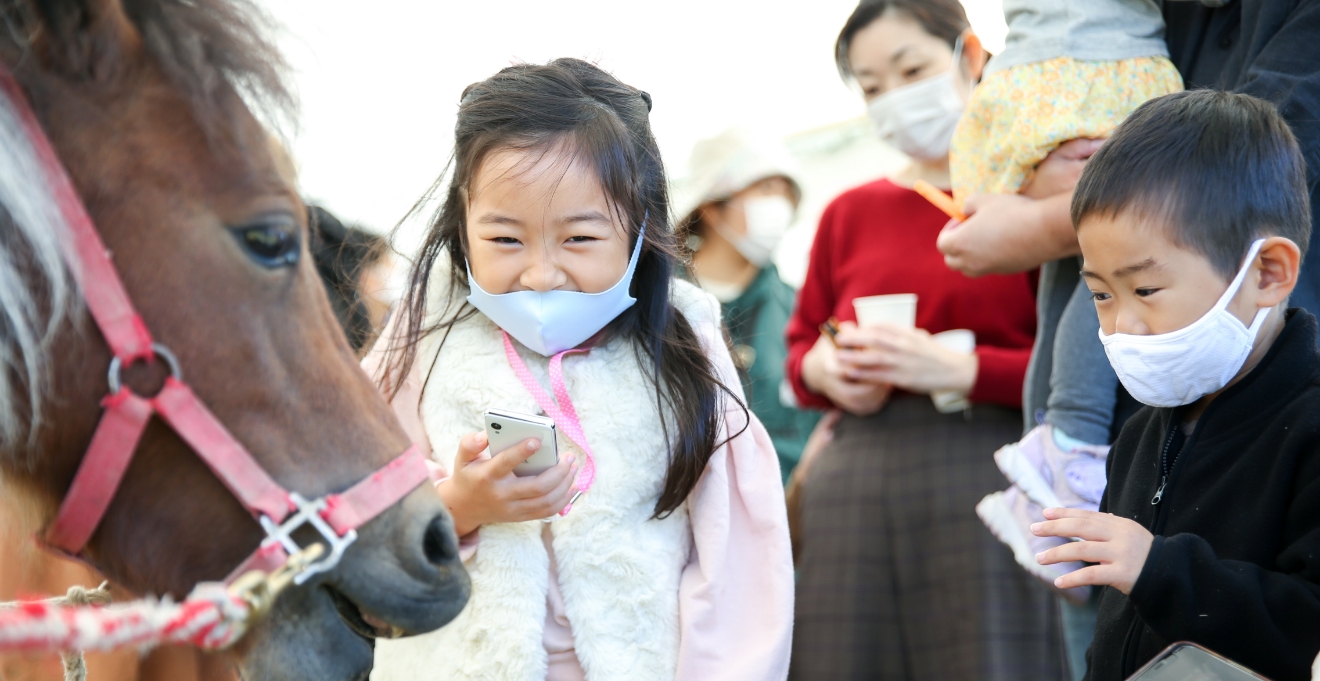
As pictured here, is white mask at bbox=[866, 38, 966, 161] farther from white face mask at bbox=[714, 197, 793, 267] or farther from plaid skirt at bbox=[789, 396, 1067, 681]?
white face mask at bbox=[714, 197, 793, 267]

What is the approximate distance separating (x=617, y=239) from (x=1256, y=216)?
3.28 feet

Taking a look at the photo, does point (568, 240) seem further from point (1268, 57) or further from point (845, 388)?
point (1268, 57)

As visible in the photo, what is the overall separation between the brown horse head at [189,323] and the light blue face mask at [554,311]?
0.40 meters

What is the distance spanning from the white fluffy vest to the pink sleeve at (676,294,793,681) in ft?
0.14

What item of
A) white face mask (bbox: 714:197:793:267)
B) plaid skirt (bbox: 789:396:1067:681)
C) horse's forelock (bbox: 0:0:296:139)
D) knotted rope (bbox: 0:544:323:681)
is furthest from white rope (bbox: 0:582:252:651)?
white face mask (bbox: 714:197:793:267)

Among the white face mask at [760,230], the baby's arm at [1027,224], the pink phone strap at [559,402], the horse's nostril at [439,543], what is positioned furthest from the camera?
the white face mask at [760,230]

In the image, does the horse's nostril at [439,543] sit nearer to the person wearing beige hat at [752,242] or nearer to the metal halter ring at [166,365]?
the metal halter ring at [166,365]

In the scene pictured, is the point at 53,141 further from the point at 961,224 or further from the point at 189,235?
the point at 961,224

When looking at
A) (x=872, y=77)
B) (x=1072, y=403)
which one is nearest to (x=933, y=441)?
(x=1072, y=403)

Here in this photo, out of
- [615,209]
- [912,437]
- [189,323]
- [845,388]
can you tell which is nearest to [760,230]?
[845,388]

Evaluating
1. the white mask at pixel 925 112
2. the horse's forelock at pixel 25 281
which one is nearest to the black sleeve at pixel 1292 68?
the white mask at pixel 925 112

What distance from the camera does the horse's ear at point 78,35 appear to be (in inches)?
46.3

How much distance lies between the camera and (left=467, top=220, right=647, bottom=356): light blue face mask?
171 cm

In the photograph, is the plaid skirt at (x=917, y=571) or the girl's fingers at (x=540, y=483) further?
the plaid skirt at (x=917, y=571)
